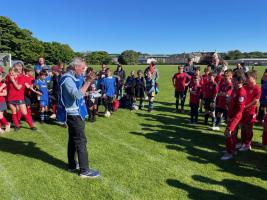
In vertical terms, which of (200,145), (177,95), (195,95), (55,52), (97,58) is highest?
(55,52)

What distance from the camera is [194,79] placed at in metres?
11.0

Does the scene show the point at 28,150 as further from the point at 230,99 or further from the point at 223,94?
the point at 223,94

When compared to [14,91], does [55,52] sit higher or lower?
higher

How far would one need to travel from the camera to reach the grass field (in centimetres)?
534

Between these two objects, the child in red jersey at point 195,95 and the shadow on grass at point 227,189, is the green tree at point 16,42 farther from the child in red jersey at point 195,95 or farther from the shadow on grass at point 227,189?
the shadow on grass at point 227,189

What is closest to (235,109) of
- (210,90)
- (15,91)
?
(210,90)

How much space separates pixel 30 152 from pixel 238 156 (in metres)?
5.09

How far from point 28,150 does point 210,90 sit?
617 centimetres

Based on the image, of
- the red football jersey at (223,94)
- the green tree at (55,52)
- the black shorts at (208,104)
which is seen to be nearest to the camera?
the red football jersey at (223,94)

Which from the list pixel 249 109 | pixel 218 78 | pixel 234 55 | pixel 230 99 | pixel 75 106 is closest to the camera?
pixel 75 106

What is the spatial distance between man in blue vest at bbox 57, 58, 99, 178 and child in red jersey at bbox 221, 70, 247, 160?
124 inches

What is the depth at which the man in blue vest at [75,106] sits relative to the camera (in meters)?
5.64

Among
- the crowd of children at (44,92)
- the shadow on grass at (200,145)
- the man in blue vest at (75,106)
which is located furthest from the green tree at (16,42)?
the man in blue vest at (75,106)

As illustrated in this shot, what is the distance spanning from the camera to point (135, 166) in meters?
6.55
